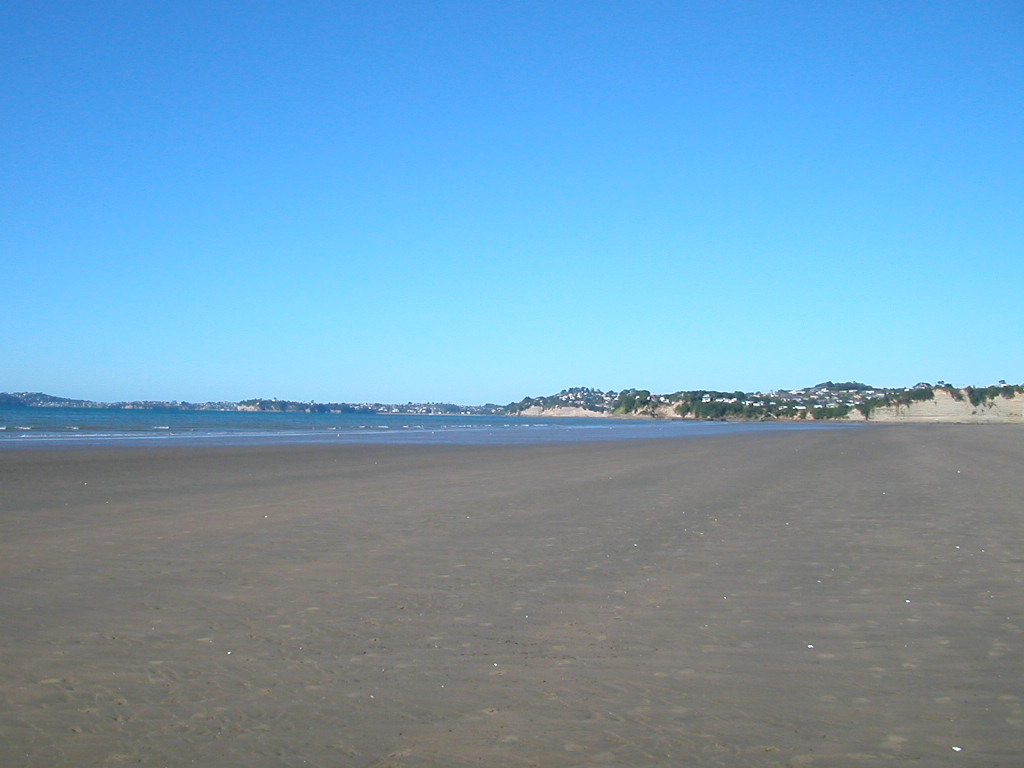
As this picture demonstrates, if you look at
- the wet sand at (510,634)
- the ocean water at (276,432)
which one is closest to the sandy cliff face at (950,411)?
the ocean water at (276,432)

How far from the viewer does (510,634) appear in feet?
20.9

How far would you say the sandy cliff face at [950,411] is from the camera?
Result: 12606cm

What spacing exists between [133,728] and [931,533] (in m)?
9.94

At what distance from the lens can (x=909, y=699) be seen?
4.95m

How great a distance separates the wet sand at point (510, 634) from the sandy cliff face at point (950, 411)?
12581 cm

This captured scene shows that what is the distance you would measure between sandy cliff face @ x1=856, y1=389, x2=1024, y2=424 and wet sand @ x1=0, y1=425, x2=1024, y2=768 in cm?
12581

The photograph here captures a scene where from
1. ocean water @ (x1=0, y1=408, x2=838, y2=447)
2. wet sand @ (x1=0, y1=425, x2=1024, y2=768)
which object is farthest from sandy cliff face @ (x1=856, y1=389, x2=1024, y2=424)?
wet sand @ (x1=0, y1=425, x2=1024, y2=768)

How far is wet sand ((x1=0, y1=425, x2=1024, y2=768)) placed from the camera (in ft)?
14.4

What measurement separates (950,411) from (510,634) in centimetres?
14648

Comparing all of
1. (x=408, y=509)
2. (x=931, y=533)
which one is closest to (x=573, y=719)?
(x=931, y=533)

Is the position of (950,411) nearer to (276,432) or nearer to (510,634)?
(276,432)

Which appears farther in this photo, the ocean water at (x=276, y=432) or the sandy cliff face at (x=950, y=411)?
the sandy cliff face at (x=950, y=411)

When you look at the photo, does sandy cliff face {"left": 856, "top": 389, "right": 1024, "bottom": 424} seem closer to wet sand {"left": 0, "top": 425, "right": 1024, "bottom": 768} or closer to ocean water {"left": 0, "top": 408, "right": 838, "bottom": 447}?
ocean water {"left": 0, "top": 408, "right": 838, "bottom": 447}

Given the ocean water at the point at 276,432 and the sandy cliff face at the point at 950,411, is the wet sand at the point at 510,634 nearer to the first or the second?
the ocean water at the point at 276,432
